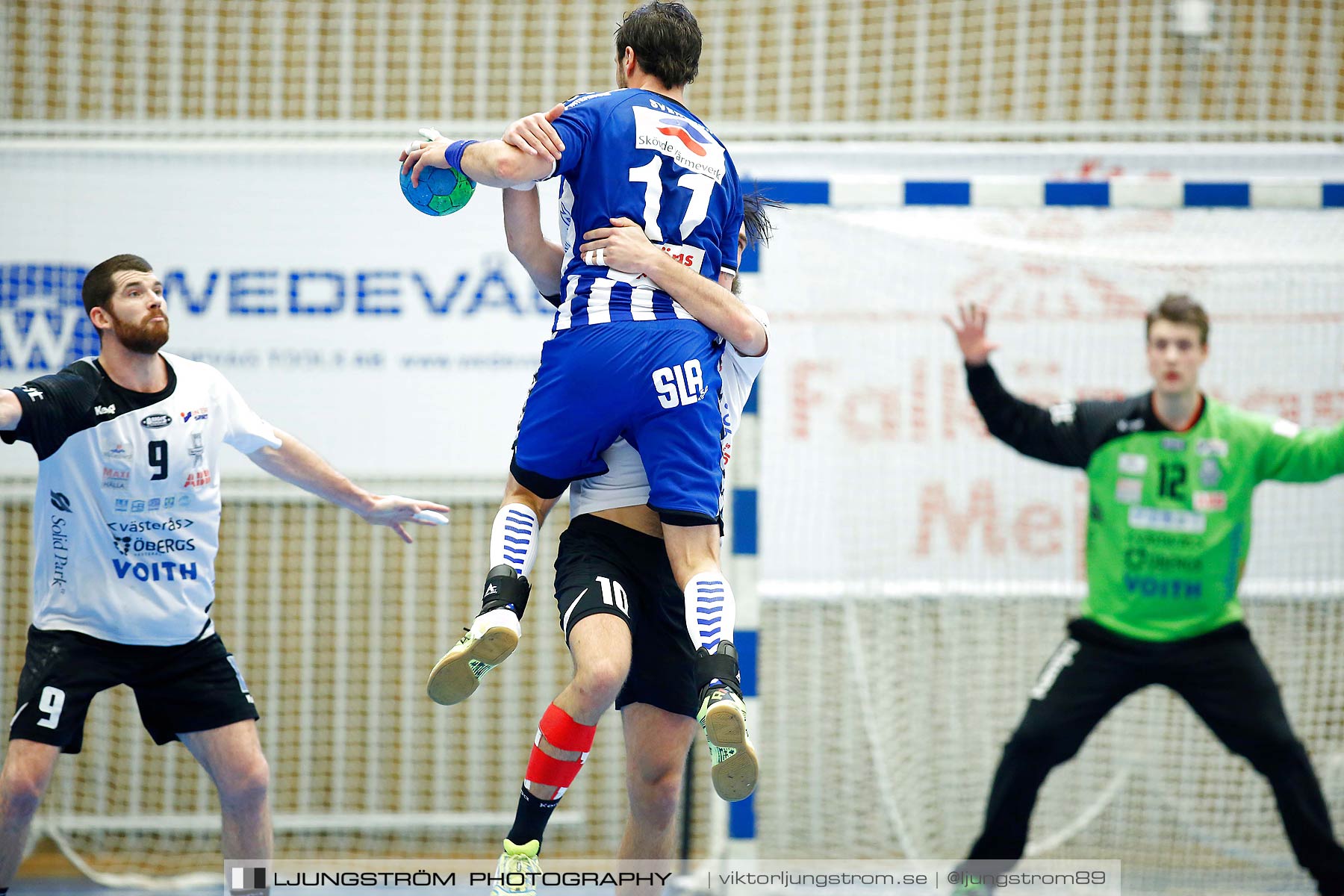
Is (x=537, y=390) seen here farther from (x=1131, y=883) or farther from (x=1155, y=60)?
(x=1155, y=60)

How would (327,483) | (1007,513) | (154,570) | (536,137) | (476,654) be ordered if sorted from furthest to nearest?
(1007,513), (327,483), (154,570), (536,137), (476,654)

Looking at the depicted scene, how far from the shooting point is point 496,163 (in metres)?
3.33

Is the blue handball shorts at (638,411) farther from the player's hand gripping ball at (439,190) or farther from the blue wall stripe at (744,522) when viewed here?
the blue wall stripe at (744,522)

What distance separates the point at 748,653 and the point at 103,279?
300cm

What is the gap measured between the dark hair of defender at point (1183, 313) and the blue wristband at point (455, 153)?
3155mm

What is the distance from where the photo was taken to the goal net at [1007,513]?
660 centimetres

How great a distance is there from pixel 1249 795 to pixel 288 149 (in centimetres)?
669

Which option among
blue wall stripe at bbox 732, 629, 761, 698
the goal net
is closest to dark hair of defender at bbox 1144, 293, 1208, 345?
the goal net

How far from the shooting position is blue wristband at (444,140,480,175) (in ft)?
11.4

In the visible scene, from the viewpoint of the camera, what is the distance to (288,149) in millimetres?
7441

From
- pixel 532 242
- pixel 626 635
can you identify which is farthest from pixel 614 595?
pixel 532 242

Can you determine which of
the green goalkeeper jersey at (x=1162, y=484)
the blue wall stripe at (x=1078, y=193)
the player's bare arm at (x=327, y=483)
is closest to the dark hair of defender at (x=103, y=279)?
the player's bare arm at (x=327, y=483)

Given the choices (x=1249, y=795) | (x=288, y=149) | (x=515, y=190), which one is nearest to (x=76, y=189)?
(x=288, y=149)

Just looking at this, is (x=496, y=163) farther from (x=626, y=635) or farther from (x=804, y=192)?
(x=804, y=192)
